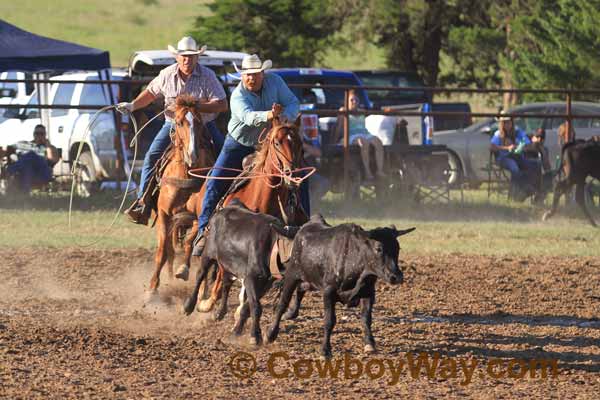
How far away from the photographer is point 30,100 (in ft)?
64.0

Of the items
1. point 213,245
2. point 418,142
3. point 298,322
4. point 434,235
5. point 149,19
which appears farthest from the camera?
point 149,19

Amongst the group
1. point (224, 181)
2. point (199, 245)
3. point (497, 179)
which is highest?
point (224, 181)

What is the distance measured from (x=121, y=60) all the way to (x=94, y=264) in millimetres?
40251

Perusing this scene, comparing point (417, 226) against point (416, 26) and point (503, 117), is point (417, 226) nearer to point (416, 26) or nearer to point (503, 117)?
point (503, 117)

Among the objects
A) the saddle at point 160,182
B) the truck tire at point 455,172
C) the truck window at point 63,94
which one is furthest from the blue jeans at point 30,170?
the saddle at point 160,182

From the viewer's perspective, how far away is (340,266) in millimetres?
7289

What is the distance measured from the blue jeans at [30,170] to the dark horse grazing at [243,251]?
8636 millimetres

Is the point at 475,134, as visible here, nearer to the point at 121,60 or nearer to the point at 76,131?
the point at 76,131

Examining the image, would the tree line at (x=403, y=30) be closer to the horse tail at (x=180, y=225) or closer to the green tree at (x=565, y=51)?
the green tree at (x=565, y=51)

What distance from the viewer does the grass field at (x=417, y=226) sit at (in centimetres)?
1361

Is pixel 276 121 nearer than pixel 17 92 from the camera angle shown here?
Yes

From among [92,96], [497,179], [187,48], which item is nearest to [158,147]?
[187,48]

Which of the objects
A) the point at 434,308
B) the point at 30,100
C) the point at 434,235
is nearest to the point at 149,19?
the point at 30,100

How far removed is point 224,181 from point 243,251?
4.50 ft
